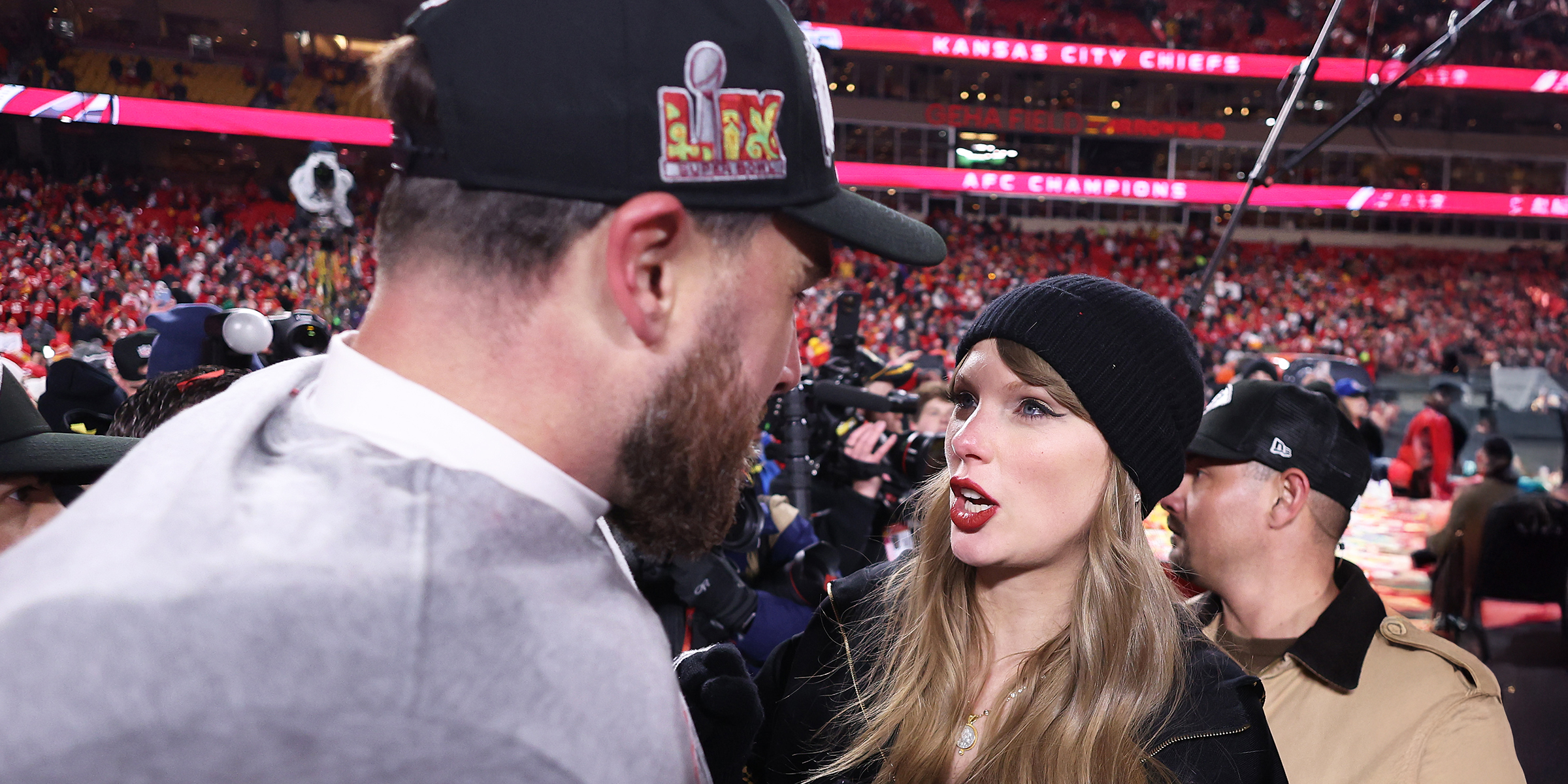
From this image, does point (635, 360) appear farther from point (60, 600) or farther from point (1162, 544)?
point (1162, 544)

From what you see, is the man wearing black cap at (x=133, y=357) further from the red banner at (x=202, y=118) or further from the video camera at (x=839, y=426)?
the red banner at (x=202, y=118)

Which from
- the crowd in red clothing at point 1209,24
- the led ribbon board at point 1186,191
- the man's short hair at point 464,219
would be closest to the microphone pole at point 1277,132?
the man's short hair at point 464,219

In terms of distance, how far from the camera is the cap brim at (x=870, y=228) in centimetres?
88

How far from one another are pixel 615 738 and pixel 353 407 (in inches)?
12.4

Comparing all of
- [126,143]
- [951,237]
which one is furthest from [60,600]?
[951,237]

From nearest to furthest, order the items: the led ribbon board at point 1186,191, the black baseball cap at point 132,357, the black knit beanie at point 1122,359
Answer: the black knit beanie at point 1122,359
the black baseball cap at point 132,357
the led ribbon board at point 1186,191

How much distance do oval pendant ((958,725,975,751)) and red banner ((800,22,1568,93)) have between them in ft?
71.7

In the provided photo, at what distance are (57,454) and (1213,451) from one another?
8.08 ft

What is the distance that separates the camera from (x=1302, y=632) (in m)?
2.13

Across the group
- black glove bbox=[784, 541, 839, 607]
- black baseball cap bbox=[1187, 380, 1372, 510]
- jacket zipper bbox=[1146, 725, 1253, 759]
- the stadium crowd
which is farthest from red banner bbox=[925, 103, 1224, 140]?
jacket zipper bbox=[1146, 725, 1253, 759]

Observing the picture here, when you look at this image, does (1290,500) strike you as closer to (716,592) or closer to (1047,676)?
(1047,676)

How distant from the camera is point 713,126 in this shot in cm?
80

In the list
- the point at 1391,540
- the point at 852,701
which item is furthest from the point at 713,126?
the point at 1391,540

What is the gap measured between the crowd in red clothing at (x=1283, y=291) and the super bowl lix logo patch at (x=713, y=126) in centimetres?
1893
